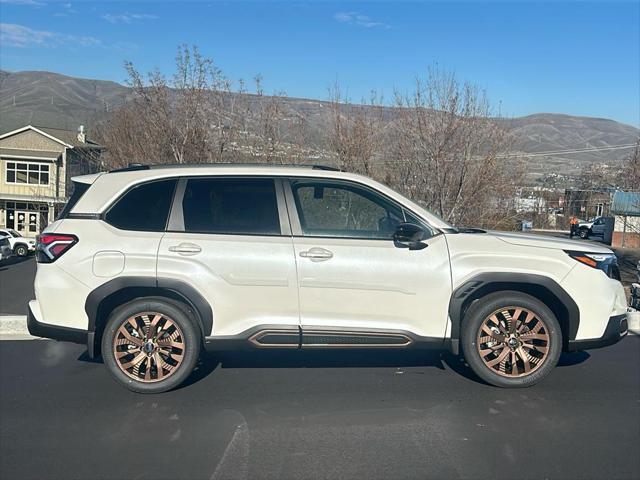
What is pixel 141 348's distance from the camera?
488 centimetres

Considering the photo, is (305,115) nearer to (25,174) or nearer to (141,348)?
(141,348)

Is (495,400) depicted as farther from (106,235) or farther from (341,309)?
(106,235)

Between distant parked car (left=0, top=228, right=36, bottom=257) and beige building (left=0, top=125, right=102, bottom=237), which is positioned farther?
beige building (left=0, top=125, right=102, bottom=237)

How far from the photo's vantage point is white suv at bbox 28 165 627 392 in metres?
4.83

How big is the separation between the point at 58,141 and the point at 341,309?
47.7m

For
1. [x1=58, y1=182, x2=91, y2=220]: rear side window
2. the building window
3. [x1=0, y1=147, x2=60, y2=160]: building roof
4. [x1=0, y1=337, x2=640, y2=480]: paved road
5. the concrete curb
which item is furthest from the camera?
the building window

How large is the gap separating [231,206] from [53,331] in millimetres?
1760

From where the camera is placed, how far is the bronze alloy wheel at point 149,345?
4.86 metres

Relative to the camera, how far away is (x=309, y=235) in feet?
16.2

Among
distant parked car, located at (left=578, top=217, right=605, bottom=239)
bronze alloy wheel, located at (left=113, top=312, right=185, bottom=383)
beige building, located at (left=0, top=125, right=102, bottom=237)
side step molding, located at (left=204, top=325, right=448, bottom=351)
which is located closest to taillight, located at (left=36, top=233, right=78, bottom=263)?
bronze alloy wheel, located at (left=113, top=312, right=185, bottom=383)

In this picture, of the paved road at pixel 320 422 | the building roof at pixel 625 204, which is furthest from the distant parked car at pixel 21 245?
the paved road at pixel 320 422

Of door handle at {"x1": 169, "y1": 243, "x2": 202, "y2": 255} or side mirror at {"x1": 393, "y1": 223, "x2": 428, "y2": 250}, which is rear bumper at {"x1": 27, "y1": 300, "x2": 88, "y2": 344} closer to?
door handle at {"x1": 169, "y1": 243, "x2": 202, "y2": 255}

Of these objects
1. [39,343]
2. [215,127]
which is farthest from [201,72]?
[39,343]

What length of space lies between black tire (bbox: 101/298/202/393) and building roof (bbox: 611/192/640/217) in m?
18.2
